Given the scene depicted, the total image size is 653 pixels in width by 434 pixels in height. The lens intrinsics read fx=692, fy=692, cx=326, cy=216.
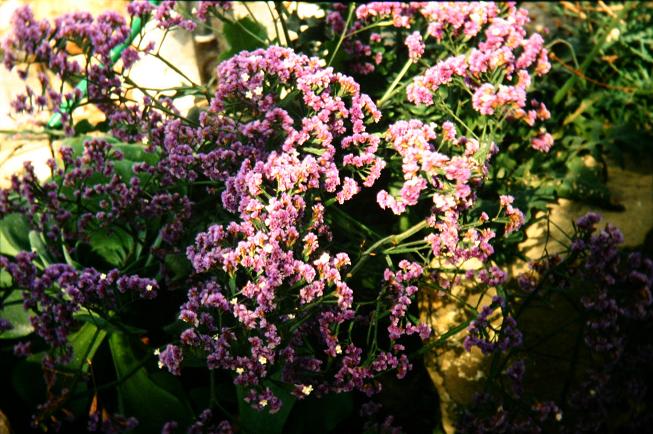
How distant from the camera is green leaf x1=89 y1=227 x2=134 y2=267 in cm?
253

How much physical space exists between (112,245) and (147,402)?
24.2 inches

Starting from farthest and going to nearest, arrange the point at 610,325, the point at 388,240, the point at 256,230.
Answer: the point at 388,240, the point at 256,230, the point at 610,325

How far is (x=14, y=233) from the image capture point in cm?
258

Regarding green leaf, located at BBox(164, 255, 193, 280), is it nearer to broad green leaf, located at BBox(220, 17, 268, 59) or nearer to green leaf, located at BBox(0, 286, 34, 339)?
green leaf, located at BBox(0, 286, 34, 339)

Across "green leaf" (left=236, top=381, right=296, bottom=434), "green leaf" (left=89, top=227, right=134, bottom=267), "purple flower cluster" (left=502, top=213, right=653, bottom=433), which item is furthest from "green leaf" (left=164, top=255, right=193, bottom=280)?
"purple flower cluster" (left=502, top=213, right=653, bottom=433)

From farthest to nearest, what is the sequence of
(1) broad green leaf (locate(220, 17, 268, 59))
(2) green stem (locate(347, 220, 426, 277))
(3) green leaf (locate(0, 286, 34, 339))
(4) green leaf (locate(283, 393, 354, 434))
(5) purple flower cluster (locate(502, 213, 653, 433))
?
1. (1) broad green leaf (locate(220, 17, 268, 59))
2. (3) green leaf (locate(0, 286, 34, 339))
3. (4) green leaf (locate(283, 393, 354, 434))
4. (2) green stem (locate(347, 220, 426, 277))
5. (5) purple flower cluster (locate(502, 213, 653, 433))

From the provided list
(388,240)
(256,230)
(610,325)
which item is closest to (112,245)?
(256,230)

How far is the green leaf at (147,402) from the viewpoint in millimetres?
2238

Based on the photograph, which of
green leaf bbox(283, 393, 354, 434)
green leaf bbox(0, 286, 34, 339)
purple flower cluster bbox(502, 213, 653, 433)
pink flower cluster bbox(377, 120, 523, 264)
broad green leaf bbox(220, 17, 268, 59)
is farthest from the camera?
broad green leaf bbox(220, 17, 268, 59)

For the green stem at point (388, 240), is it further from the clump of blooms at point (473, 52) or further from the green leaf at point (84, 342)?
the green leaf at point (84, 342)

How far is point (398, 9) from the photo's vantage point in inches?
96.5

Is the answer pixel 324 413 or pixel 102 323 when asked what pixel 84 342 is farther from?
pixel 324 413

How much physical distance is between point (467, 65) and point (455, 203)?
54 centimetres

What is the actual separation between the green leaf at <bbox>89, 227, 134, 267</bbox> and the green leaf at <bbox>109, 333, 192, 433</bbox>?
16.0 inches
